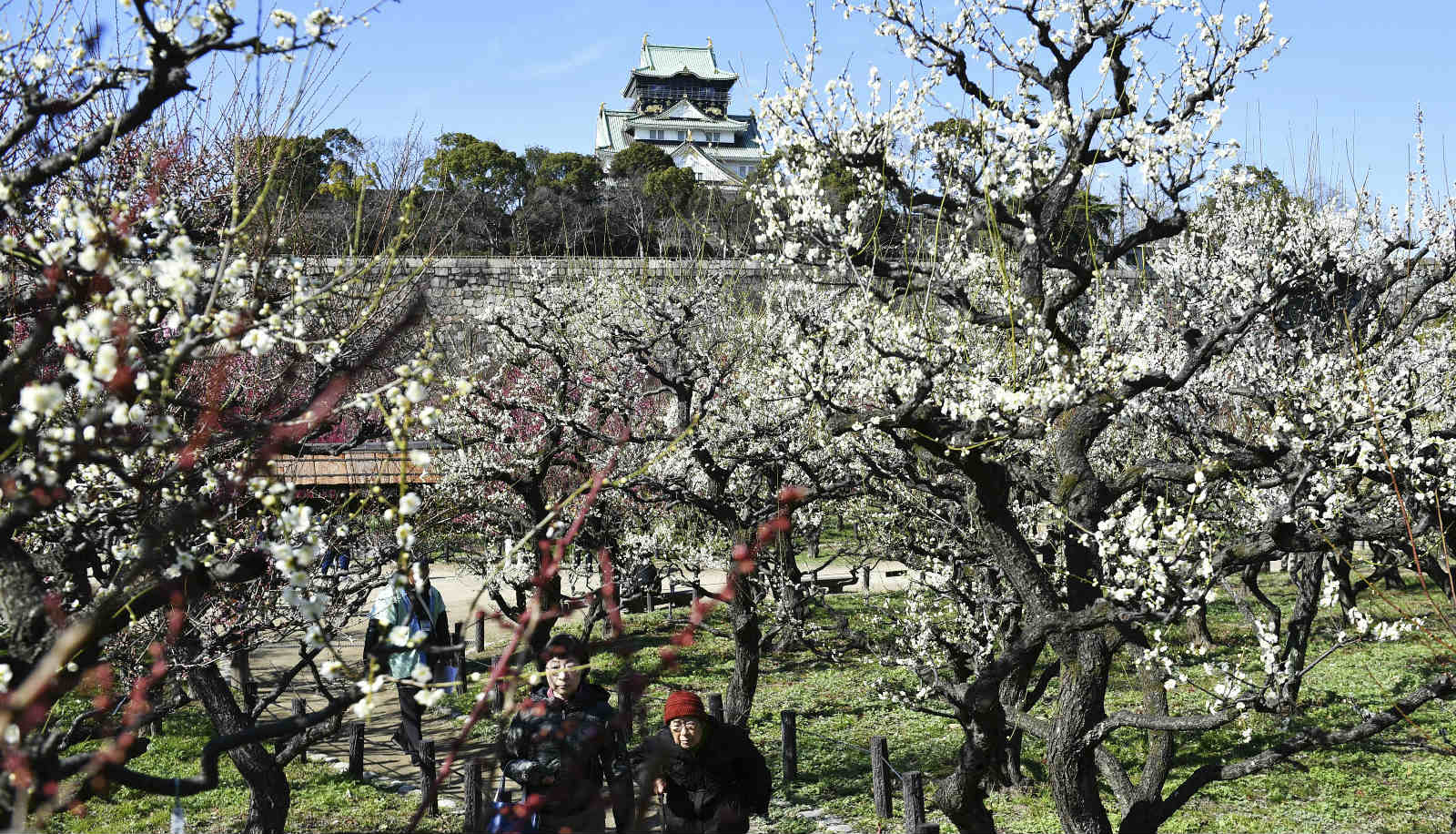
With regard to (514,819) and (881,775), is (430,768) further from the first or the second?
(514,819)

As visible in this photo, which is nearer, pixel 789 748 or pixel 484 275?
pixel 789 748

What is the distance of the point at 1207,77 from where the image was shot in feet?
23.0

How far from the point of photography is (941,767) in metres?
9.72

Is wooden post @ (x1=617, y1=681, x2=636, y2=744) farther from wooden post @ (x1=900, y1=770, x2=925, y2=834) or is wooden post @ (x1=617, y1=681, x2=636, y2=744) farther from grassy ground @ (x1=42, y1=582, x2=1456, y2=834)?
wooden post @ (x1=900, y1=770, x2=925, y2=834)

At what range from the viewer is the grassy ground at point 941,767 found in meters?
8.38

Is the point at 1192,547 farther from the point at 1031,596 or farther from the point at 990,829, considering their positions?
the point at 990,829

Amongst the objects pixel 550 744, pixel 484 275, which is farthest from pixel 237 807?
pixel 484 275

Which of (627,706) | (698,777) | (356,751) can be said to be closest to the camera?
(627,706)

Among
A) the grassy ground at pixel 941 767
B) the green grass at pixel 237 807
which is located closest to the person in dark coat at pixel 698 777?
the grassy ground at pixel 941 767

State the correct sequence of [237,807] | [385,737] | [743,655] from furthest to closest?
[385,737] < [743,655] < [237,807]

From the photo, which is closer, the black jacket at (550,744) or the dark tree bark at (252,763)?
the black jacket at (550,744)

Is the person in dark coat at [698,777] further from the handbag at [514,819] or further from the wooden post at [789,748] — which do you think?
the wooden post at [789,748]

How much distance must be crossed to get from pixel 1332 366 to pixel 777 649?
7.52 metres

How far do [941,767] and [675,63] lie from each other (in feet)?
217
